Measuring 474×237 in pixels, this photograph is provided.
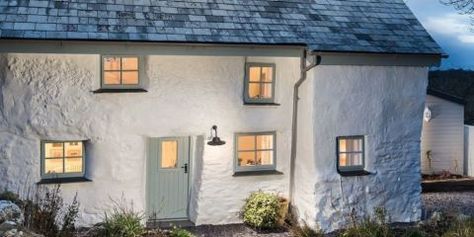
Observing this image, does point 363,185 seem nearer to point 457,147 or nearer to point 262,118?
point 262,118

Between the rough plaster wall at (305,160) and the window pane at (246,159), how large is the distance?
97 cm

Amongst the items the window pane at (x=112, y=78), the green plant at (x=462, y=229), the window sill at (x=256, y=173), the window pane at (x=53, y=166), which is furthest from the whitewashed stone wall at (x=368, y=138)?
the window pane at (x=53, y=166)

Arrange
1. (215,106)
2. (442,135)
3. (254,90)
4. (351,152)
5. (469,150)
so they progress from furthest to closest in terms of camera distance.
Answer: (469,150) < (442,135) < (254,90) < (351,152) < (215,106)

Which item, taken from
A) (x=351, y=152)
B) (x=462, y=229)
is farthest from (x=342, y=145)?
(x=462, y=229)

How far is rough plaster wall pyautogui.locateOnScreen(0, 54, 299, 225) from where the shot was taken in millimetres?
10633

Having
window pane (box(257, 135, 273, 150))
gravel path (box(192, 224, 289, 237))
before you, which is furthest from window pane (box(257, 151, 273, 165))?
gravel path (box(192, 224, 289, 237))

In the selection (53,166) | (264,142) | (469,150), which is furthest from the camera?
(469,150)

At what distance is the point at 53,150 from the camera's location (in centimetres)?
1101

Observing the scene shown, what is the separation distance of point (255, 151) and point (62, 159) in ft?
13.3

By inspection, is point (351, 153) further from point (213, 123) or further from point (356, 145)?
point (213, 123)

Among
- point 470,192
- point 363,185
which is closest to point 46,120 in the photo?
point 363,185

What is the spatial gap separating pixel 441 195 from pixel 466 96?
49.6 ft

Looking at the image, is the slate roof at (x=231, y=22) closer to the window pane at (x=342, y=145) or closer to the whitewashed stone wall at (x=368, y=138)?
the whitewashed stone wall at (x=368, y=138)

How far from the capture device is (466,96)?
28.8 m
